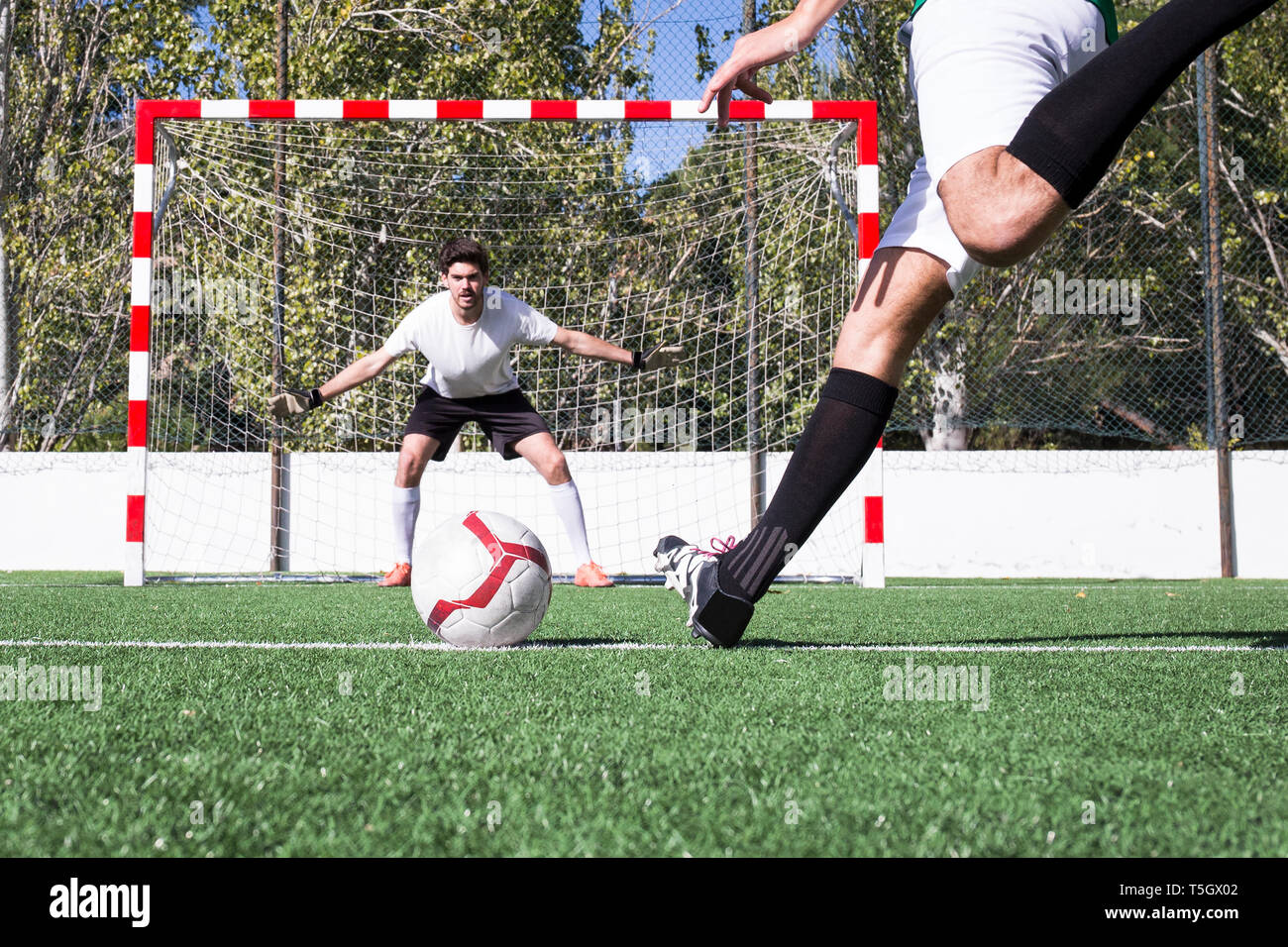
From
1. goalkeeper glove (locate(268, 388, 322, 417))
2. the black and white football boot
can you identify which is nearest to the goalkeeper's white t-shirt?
goalkeeper glove (locate(268, 388, 322, 417))

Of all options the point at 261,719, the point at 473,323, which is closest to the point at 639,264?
the point at 473,323

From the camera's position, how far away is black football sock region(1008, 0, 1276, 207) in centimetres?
221

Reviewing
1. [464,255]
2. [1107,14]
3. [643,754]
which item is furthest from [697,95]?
[643,754]

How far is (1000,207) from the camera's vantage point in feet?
7.43

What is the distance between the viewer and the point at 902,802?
4.33 ft

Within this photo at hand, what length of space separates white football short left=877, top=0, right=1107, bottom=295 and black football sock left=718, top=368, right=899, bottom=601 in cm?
34

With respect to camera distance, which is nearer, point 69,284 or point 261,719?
point 261,719

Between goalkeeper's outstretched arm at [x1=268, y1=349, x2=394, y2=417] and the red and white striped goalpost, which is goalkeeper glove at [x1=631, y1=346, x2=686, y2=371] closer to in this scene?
the red and white striped goalpost

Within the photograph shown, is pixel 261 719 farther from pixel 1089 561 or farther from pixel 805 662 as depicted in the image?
pixel 1089 561

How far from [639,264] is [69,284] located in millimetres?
7866

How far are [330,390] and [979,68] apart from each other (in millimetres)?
4340

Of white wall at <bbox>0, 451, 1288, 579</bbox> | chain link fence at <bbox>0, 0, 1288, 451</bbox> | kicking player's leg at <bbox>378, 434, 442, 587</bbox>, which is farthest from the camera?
chain link fence at <bbox>0, 0, 1288, 451</bbox>

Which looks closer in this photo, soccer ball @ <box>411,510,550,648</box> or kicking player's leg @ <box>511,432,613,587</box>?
soccer ball @ <box>411,510,550,648</box>

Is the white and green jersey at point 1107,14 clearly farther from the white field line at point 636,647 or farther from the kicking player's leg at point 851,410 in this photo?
the white field line at point 636,647
